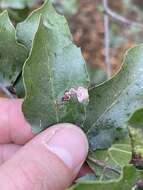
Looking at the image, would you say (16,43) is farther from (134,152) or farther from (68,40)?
(134,152)

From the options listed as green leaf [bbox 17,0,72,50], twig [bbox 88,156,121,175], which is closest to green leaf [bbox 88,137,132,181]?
twig [bbox 88,156,121,175]

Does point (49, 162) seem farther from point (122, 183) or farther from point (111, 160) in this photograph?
point (122, 183)

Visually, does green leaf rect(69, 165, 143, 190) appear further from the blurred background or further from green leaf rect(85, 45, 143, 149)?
the blurred background

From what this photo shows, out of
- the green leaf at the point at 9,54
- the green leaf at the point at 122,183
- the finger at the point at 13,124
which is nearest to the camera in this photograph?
the green leaf at the point at 122,183

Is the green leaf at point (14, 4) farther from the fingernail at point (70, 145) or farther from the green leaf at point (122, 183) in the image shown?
the green leaf at point (122, 183)

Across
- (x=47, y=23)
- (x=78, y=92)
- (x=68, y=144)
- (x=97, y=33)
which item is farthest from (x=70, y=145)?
(x=97, y=33)

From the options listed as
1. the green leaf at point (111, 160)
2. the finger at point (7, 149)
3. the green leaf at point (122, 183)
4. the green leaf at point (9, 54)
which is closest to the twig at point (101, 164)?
the green leaf at point (111, 160)
